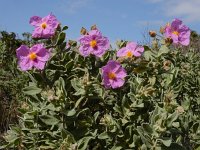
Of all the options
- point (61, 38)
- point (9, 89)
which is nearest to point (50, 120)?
point (61, 38)

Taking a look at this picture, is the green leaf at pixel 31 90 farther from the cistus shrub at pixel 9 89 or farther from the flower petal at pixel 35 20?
the cistus shrub at pixel 9 89

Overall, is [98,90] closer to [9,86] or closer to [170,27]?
[170,27]

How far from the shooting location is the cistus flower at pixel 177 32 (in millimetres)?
2604

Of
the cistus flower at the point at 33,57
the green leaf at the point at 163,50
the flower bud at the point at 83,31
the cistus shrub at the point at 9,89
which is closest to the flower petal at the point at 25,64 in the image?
the cistus flower at the point at 33,57

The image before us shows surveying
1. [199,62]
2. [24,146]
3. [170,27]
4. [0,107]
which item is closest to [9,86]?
[0,107]

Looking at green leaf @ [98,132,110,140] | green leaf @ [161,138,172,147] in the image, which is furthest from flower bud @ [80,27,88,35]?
green leaf @ [161,138,172,147]

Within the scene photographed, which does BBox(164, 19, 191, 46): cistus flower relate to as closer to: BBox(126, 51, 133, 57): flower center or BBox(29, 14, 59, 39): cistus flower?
BBox(126, 51, 133, 57): flower center

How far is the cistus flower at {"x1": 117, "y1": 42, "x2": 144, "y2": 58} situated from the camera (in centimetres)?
249

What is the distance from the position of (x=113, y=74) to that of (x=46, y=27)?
47 cm

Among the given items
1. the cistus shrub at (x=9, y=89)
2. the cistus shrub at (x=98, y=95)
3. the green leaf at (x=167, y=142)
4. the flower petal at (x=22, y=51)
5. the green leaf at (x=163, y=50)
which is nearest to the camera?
the green leaf at (x=167, y=142)

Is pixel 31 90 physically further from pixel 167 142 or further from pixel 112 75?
pixel 167 142

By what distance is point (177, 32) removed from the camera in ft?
8.60

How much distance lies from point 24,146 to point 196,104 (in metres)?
2.65

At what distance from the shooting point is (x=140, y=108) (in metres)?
2.45
